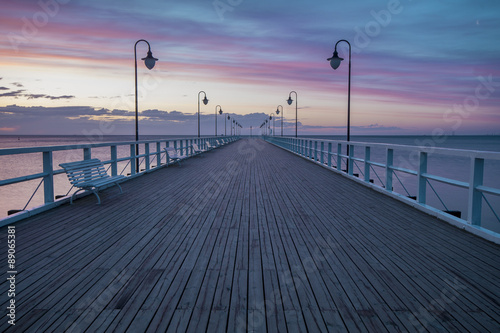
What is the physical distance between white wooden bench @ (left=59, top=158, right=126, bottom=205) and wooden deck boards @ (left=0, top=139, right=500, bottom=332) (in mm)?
511

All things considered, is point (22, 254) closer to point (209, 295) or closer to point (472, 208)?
point (209, 295)

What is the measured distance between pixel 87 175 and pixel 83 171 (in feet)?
0.57

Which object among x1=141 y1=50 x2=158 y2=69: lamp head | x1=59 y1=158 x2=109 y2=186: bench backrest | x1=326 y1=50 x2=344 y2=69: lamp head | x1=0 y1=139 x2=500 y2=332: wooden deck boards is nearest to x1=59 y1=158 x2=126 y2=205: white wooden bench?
x1=59 y1=158 x2=109 y2=186: bench backrest

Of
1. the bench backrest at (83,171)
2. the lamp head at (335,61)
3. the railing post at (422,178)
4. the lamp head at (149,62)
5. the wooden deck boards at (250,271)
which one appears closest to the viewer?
the wooden deck boards at (250,271)

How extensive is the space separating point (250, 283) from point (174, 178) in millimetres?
7735

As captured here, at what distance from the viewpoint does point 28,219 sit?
539 centimetres

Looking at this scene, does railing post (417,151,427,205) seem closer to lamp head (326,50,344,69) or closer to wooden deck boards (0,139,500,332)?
wooden deck boards (0,139,500,332)

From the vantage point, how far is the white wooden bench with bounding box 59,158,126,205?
254 inches

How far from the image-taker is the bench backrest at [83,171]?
6430mm

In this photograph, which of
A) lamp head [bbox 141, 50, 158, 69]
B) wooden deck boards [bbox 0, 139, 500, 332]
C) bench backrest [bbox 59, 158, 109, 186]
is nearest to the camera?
wooden deck boards [bbox 0, 139, 500, 332]

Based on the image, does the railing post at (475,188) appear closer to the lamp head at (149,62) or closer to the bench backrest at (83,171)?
the bench backrest at (83,171)

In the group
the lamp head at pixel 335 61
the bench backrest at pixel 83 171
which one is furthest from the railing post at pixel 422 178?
the lamp head at pixel 335 61

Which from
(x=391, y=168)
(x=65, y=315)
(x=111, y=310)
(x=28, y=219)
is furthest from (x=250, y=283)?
(x=391, y=168)

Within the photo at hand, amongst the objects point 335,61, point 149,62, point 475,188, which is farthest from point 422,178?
point 149,62
